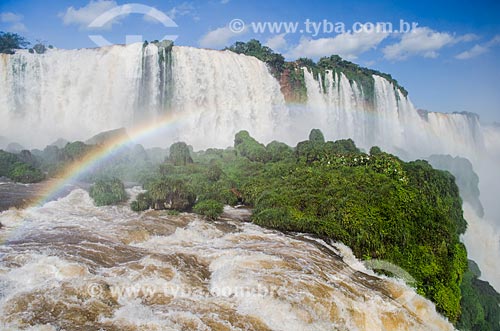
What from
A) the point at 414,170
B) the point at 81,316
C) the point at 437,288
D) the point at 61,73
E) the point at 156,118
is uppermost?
the point at 61,73

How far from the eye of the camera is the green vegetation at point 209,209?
12819 mm

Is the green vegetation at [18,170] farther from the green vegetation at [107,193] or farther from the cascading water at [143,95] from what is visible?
the cascading water at [143,95]

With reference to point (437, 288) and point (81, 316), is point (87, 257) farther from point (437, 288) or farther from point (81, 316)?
point (437, 288)

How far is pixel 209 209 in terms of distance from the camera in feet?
43.0

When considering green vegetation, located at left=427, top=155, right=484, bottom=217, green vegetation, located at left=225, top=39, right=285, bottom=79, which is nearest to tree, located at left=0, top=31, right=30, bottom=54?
green vegetation, located at left=225, top=39, right=285, bottom=79

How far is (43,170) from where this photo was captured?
19.0 metres

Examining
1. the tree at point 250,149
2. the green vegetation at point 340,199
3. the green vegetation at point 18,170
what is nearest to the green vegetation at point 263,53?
the tree at point 250,149

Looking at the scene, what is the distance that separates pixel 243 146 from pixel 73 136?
484 inches

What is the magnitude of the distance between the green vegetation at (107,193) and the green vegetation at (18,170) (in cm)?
397

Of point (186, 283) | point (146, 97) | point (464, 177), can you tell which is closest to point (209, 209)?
point (186, 283)

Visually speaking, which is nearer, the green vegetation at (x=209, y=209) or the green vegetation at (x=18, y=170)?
the green vegetation at (x=209, y=209)

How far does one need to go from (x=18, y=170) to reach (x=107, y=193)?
5.73 meters

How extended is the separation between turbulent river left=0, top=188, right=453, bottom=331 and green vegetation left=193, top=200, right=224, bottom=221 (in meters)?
1.50

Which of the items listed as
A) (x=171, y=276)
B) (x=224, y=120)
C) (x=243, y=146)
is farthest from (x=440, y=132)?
(x=171, y=276)
